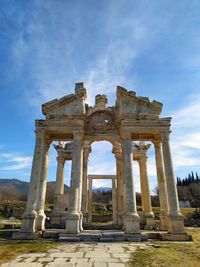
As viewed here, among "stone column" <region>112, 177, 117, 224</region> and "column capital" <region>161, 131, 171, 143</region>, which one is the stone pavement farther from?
"stone column" <region>112, 177, 117, 224</region>

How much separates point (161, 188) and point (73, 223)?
7.34 m

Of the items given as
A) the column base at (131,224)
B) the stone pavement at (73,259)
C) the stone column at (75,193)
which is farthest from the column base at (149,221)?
the stone pavement at (73,259)

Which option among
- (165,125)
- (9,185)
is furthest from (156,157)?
(9,185)

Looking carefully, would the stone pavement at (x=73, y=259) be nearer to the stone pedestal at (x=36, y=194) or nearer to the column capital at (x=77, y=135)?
the stone pedestal at (x=36, y=194)

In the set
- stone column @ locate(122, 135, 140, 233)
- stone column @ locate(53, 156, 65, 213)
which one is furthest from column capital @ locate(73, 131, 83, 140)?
stone column @ locate(53, 156, 65, 213)

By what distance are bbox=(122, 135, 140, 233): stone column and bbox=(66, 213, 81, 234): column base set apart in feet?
9.68

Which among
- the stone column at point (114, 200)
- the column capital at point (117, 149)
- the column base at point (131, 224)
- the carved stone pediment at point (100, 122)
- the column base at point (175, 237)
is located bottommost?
the column base at point (175, 237)

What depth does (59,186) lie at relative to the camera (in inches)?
858

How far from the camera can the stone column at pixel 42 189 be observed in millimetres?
14552

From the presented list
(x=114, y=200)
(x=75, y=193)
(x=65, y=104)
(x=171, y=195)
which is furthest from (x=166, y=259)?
(x=114, y=200)

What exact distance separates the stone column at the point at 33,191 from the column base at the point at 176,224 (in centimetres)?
852

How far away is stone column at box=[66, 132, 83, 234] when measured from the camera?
13211mm

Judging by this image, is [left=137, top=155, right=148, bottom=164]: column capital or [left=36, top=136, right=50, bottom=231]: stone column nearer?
[left=36, top=136, right=50, bottom=231]: stone column

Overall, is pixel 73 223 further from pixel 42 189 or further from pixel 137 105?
pixel 137 105
